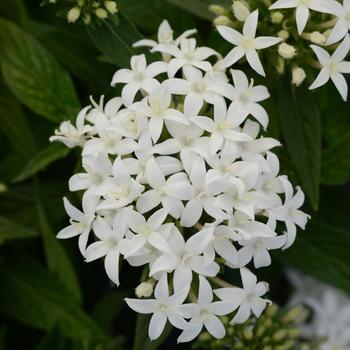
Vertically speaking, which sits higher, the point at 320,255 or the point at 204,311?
the point at 204,311

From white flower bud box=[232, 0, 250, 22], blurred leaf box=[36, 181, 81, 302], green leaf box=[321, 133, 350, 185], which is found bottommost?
blurred leaf box=[36, 181, 81, 302]

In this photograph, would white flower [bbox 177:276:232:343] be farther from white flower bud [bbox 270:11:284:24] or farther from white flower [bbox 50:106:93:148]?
white flower bud [bbox 270:11:284:24]

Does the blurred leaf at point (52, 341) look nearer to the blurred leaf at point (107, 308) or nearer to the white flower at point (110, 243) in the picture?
the blurred leaf at point (107, 308)

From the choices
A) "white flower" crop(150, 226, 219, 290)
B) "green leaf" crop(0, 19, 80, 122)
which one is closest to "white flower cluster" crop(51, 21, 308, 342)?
"white flower" crop(150, 226, 219, 290)

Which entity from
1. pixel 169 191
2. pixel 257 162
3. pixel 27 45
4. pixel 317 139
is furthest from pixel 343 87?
pixel 27 45

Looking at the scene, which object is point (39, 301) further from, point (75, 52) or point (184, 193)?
point (184, 193)

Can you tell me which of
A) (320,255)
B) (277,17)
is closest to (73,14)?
(277,17)
